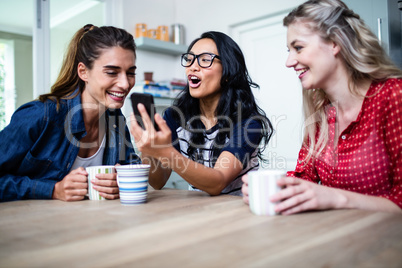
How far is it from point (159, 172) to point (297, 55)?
749 millimetres

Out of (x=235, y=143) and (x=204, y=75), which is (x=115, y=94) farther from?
(x=235, y=143)

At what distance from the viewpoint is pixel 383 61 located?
122 centimetres

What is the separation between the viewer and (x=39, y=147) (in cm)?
133

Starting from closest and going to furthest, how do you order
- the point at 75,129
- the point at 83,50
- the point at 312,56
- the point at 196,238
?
1. the point at 196,238
2. the point at 312,56
3. the point at 75,129
4. the point at 83,50

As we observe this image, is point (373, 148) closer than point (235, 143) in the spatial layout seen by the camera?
Yes

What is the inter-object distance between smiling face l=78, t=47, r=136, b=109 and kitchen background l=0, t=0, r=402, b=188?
5.63 ft

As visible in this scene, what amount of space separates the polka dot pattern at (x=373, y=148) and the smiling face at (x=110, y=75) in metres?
0.94

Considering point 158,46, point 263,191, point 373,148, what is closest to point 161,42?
point 158,46

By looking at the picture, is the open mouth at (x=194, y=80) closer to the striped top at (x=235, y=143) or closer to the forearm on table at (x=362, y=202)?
the striped top at (x=235, y=143)

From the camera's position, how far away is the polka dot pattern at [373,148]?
3.53 feet

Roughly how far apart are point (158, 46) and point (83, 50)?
2255mm

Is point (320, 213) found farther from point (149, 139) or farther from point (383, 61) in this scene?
point (383, 61)

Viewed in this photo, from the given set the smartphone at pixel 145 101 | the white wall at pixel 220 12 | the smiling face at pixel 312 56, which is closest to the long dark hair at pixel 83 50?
the smartphone at pixel 145 101

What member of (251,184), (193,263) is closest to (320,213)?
(251,184)
